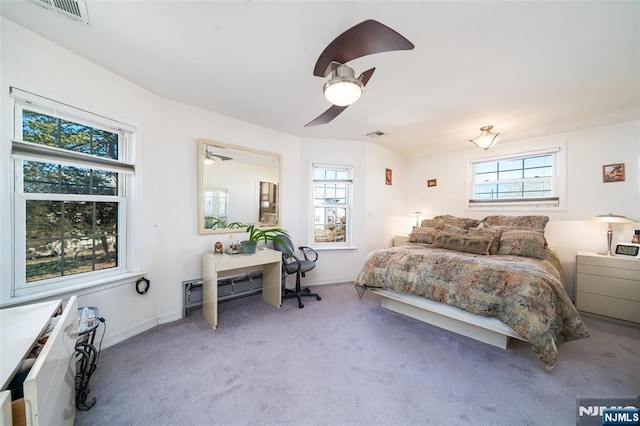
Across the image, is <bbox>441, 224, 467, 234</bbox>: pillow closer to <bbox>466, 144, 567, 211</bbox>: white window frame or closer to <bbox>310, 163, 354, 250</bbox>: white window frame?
<bbox>466, 144, 567, 211</bbox>: white window frame

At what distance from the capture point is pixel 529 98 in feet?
8.12

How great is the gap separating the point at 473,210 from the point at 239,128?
165 inches

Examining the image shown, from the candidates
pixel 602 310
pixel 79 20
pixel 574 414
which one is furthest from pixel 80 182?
pixel 602 310

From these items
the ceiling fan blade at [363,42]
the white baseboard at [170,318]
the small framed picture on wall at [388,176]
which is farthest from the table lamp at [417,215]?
the white baseboard at [170,318]

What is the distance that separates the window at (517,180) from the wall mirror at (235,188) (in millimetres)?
3630

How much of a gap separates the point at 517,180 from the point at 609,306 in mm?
1993

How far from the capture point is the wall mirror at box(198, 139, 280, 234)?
2.89 metres

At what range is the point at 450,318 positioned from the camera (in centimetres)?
242

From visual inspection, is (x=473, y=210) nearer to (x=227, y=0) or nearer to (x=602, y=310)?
(x=602, y=310)

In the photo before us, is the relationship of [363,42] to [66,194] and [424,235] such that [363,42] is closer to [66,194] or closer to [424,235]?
[66,194]

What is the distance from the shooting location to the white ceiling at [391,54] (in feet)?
4.77

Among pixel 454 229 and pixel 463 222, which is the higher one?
pixel 463 222

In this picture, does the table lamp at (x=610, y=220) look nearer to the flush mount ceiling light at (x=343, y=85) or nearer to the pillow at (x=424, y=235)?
the pillow at (x=424, y=235)

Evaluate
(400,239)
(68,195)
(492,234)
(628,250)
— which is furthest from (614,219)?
(68,195)
